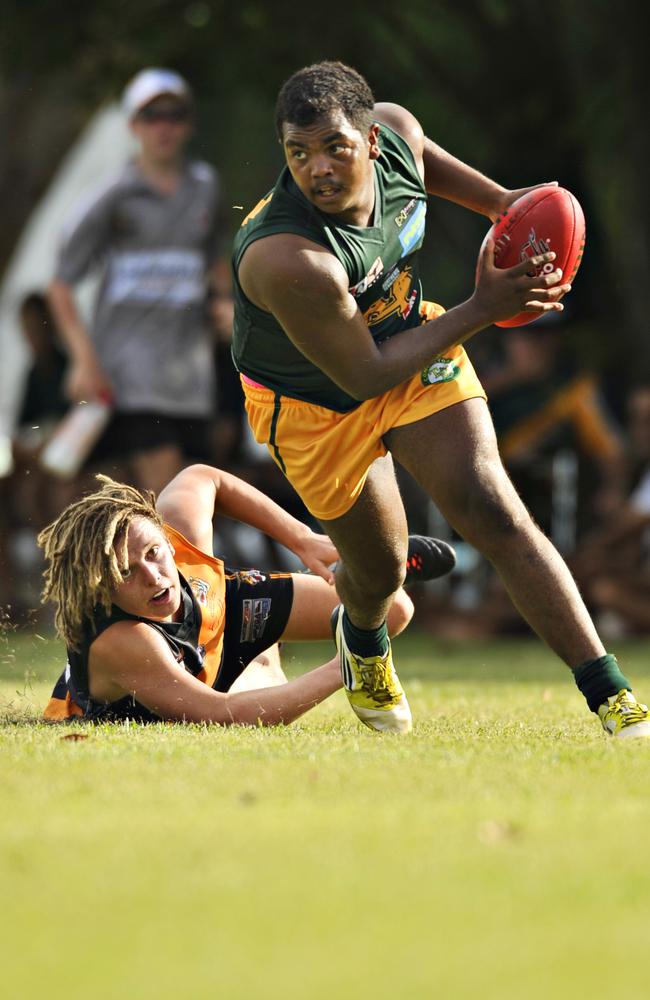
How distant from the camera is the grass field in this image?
3014mm

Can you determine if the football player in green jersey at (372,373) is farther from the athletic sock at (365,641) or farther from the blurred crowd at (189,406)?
the blurred crowd at (189,406)

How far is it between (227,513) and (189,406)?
4.10 meters

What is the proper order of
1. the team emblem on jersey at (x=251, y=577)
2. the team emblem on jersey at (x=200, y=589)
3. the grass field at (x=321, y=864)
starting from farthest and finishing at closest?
1. the team emblem on jersey at (x=251, y=577)
2. the team emblem on jersey at (x=200, y=589)
3. the grass field at (x=321, y=864)

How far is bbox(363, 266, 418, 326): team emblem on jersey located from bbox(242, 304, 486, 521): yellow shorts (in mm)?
231

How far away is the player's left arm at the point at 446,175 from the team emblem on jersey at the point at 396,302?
446mm

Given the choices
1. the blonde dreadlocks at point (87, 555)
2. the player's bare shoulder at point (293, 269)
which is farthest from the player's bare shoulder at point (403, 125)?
the blonde dreadlocks at point (87, 555)

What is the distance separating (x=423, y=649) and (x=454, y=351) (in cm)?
584

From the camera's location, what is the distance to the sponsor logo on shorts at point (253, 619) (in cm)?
660

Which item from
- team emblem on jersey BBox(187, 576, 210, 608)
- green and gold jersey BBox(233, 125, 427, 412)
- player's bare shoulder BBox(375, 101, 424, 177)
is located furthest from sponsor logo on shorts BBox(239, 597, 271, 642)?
player's bare shoulder BBox(375, 101, 424, 177)

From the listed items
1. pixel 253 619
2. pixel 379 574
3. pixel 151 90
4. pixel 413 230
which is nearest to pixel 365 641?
pixel 379 574

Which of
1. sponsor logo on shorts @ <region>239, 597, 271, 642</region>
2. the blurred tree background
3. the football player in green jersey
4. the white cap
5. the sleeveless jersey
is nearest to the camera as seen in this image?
the football player in green jersey

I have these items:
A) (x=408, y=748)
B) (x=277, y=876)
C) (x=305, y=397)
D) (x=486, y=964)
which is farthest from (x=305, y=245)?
(x=486, y=964)

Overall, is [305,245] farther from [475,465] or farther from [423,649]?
[423,649]

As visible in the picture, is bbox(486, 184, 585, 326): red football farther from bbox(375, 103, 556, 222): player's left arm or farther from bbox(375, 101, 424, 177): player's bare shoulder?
bbox(375, 101, 424, 177): player's bare shoulder
